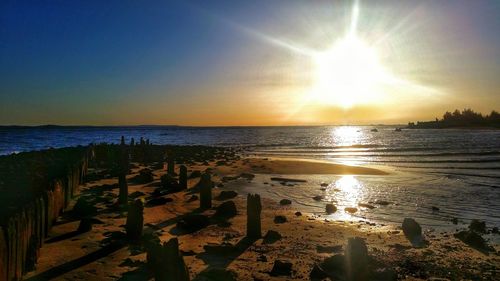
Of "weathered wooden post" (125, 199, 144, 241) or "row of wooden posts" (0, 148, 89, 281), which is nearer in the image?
"row of wooden posts" (0, 148, 89, 281)

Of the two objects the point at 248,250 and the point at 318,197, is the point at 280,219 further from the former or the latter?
the point at 318,197

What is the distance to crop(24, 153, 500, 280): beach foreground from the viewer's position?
27.1 ft


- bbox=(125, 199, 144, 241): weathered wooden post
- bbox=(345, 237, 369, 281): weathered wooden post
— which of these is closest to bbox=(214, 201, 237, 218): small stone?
bbox=(125, 199, 144, 241): weathered wooden post

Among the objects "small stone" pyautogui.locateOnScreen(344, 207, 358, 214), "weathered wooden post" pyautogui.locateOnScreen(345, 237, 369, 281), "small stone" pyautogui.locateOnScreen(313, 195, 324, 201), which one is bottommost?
"small stone" pyautogui.locateOnScreen(313, 195, 324, 201)

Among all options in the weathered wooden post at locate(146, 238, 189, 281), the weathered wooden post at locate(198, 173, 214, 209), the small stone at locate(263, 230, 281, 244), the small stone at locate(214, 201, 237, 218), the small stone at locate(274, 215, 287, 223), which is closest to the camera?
the weathered wooden post at locate(146, 238, 189, 281)

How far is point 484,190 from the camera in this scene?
848 inches

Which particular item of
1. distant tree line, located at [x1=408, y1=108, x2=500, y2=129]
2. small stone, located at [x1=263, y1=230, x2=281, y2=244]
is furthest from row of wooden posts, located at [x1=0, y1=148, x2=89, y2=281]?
distant tree line, located at [x1=408, y1=108, x2=500, y2=129]

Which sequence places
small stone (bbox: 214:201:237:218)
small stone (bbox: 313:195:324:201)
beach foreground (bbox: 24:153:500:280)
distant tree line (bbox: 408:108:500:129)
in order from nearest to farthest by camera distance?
1. beach foreground (bbox: 24:153:500:280)
2. small stone (bbox: 214:201:237:218)
3. small stone (bbox: 313:195:324:201)
4. distant tree line (bbox: 408:108:500:129)

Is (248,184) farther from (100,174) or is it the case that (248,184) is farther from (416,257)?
(416,257)

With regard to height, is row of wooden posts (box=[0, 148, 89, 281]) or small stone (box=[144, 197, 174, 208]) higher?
row of wooden posts (box=[0, 148, 89, 281])

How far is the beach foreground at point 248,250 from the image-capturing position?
8.27m

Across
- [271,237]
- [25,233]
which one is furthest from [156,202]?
[25,233]

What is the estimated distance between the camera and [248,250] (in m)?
9.95

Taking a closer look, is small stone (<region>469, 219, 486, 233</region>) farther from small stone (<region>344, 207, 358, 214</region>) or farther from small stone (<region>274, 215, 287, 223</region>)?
small stone (<region>274, 215, 287, 223</region>)
